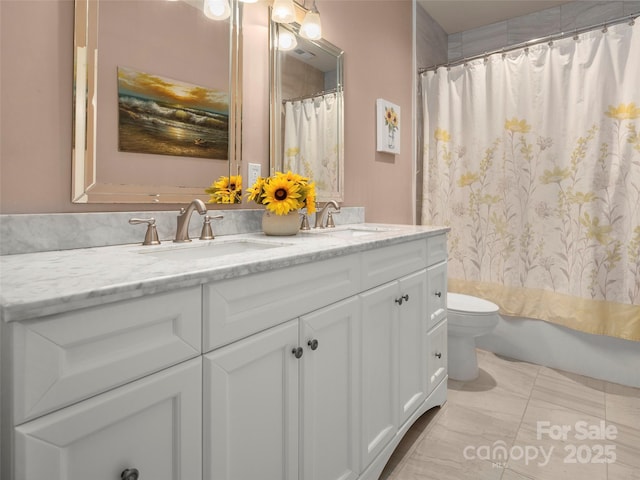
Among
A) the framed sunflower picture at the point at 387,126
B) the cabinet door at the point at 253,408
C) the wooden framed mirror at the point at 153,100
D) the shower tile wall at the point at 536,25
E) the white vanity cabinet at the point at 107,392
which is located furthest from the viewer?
Answer: the shower tile wall at the point at 536,25

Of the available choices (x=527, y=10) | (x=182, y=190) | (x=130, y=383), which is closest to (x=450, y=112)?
(x=527, y=10)

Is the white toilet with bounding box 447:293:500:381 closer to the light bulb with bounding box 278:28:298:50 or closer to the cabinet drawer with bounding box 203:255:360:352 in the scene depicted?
the cabinet drawer with bounding box 203:255:360:352

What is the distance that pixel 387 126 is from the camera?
8.39 ft

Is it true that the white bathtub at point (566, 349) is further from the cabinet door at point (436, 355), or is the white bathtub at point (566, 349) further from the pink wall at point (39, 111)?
the pink wall at point (39, 111)

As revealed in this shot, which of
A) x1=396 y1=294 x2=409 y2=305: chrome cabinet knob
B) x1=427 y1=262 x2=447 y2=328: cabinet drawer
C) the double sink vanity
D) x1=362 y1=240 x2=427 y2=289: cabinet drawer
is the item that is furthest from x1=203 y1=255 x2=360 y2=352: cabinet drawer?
x1=427 y1=262 x2=447 y2=328: cabinet drawer

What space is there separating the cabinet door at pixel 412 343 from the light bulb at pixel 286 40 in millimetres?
1167

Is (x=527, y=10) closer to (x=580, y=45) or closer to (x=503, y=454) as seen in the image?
(x=580, y=45)

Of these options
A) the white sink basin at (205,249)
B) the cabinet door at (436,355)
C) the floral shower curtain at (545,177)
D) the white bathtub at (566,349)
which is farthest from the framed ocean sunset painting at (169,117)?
the white bathtub at (566,349)

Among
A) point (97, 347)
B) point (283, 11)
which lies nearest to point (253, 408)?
point (97, 347)

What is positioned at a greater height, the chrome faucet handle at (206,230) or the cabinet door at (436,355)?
the chrome faucet handle at (206,230)

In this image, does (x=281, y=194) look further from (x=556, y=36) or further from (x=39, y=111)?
(x=556, y=36)

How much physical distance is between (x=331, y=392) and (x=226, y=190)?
849mm

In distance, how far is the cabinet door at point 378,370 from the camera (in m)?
1.31

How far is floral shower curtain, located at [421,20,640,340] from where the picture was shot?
7.25 ft
